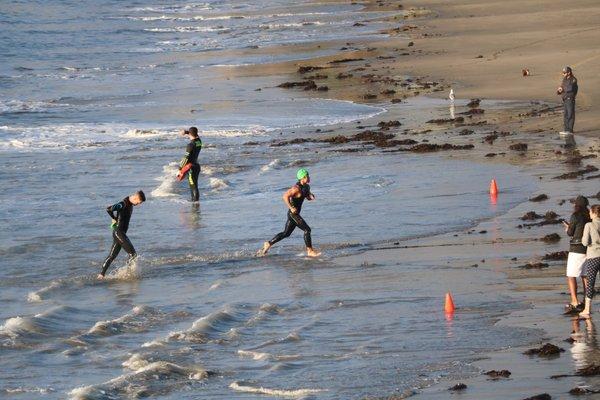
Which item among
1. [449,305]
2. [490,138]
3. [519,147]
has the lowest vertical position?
[449,305]

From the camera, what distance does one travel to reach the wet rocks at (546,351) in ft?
42.0

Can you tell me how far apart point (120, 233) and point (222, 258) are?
161cm

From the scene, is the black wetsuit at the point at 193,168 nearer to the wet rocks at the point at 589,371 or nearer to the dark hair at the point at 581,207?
the dark hair at the point at 581,207

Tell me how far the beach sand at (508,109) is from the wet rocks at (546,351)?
83 mm

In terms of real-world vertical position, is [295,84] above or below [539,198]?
above

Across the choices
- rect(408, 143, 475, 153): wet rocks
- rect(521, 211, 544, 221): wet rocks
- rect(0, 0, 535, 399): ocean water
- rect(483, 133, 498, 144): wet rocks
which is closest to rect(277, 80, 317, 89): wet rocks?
rect(0, 0, 535, 399): ocean water

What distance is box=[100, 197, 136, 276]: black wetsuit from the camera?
62.2 feet

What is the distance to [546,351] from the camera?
42.2 feet

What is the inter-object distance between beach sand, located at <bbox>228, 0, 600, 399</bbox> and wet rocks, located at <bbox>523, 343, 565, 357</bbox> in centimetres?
8

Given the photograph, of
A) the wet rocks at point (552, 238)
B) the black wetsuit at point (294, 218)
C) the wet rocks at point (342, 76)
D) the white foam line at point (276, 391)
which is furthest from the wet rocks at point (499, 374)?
the wet rocks at point (342, 76)

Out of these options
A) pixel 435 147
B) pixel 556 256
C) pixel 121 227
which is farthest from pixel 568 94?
pixel 121 227

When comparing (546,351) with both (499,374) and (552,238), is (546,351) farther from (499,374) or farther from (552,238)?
(552,238)

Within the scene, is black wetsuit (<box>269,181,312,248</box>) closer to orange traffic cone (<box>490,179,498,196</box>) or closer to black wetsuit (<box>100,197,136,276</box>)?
black wetsuit (<box>100,197,136,276</box>)

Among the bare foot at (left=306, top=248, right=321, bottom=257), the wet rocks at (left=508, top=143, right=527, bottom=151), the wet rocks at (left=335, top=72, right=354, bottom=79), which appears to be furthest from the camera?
the wet rocks at (left=335, top=72, right=354, bottom=79)
